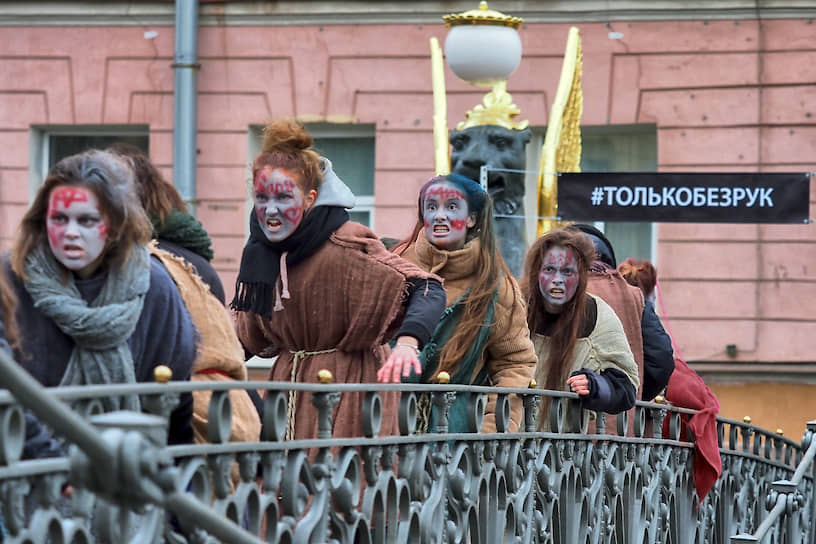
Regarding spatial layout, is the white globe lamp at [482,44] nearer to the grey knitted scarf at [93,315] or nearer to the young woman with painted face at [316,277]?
the young woman with painted face at [316,277]

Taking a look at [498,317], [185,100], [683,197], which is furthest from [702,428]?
[185,100]

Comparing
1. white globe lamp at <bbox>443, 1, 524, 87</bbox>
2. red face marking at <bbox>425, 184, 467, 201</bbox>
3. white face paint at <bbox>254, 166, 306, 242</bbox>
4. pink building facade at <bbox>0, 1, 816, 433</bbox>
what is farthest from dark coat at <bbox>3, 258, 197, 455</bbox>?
pink building facade at <bbox>0, 1, 816, 433</bbox>

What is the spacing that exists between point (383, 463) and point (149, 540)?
105 centimetres

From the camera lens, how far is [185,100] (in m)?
13.4

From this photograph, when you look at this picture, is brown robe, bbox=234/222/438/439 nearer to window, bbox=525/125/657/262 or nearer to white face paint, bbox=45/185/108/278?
white face paint, bbox=45/185/108/278

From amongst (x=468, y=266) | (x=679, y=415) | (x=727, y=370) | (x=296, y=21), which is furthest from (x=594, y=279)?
(x=296, y=21)

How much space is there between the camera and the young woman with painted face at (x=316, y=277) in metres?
4.48

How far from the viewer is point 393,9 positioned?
13352 millimetres

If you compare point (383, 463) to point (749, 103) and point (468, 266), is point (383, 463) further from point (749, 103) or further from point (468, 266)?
point (749, 103)

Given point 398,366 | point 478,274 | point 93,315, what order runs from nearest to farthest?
1. point 93,315
2. point 398,366
3. point 478,274

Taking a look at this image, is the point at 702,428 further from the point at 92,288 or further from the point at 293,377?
the point at 92,288

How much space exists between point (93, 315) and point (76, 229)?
194 mm

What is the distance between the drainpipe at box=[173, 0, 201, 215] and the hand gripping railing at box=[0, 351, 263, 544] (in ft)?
36.2

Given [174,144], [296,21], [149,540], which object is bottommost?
[149,540]
